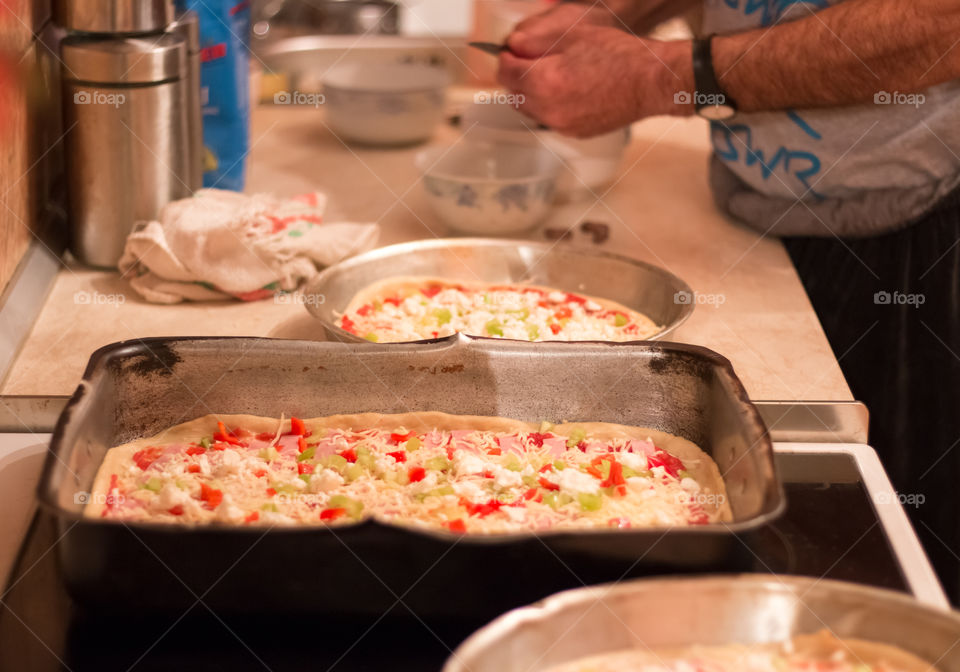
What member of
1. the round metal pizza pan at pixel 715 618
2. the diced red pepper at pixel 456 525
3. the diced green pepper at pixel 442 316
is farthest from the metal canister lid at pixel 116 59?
the round metal pizza pan at pixel 715 618

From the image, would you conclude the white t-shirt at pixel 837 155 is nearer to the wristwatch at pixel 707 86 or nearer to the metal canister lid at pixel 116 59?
the wristwatch at pixel 707 86

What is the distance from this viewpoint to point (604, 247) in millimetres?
1833

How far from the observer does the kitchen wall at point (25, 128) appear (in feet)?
4.62

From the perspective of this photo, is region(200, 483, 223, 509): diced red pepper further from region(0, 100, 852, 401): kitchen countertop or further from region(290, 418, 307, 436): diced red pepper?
region(0, 100, 852, 401): kitchen countertop

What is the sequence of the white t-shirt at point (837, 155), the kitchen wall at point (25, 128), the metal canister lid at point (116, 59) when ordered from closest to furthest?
the kitchen wall at point (25, 128) < the metal canister lid at point (116, 59) < the white t-shirt at point (837, 155)

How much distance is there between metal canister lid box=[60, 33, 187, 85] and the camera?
4.96 ft

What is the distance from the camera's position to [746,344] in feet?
4.90

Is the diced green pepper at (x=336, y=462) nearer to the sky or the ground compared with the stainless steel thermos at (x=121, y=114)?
nearer to the ground

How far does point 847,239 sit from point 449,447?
39.7 inches

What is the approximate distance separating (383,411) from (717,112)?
0.90 meters

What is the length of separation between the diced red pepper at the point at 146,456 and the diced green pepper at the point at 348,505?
0.79ft

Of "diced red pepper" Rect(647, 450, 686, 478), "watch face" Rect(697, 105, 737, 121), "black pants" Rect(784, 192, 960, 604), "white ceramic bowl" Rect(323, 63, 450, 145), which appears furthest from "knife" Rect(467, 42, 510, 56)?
"diced red pepper" Rect(647, 450, 686, 478)

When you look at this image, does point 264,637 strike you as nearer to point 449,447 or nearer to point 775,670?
point 449,447

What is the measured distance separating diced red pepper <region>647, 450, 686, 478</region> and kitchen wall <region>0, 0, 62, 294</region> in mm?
963
